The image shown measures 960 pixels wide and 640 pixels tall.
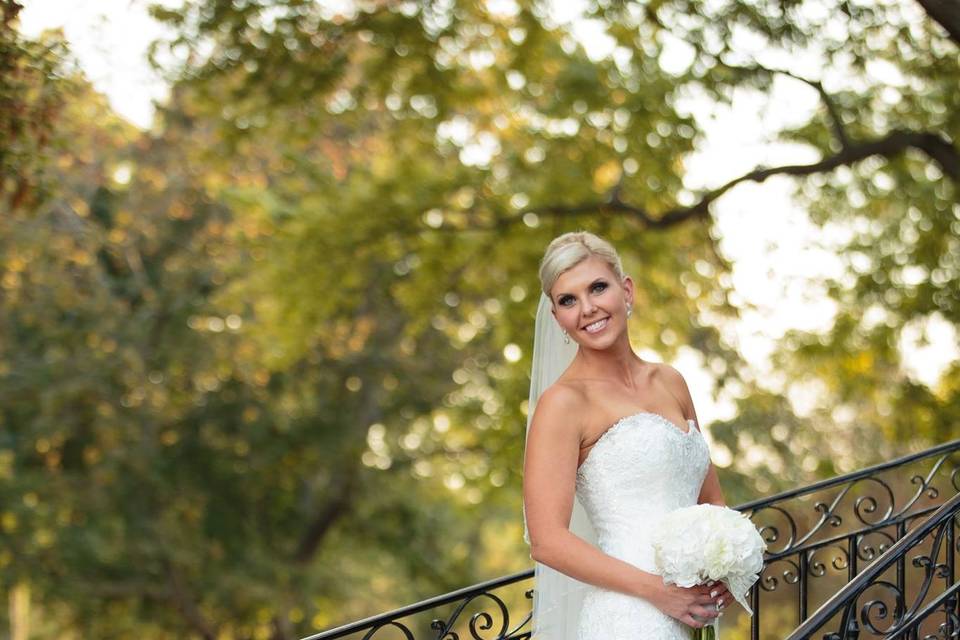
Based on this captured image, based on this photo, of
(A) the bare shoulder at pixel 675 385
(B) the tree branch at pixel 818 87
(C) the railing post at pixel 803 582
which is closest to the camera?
(A) the bare shoulder at pixel 675 385

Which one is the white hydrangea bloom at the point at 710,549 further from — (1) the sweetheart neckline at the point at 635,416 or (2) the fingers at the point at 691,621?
(1) the sweetheart neckline at the point at 635,416

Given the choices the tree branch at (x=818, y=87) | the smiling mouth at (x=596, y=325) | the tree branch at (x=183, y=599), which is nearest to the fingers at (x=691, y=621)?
the smiling mouth at (x=596, y=325)

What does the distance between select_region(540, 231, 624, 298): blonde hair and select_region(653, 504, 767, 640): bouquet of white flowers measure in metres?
0.78

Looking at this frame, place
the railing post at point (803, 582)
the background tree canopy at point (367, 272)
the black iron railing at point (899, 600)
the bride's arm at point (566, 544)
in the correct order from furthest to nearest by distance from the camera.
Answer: the background tree canopy at point (367, 272), the railing post at point (803, 582), the black iron railing at point (899, 600), the bride's arm at point (566, 544)

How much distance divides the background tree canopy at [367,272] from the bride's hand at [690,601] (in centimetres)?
394

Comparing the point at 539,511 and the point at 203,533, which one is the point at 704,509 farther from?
the point at 203,533

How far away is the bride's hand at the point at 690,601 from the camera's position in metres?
3.30

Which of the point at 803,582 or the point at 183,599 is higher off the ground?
the point at 803,582

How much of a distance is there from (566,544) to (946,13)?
13.3 feet

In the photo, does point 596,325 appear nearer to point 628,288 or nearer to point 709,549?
point 628,288

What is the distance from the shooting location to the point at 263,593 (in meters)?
17.7

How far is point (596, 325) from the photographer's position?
3.52 metres

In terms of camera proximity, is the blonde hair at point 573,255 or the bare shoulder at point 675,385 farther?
the bare shoulder at point 675,385

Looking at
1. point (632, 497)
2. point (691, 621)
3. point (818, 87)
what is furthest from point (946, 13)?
point (691, 621)
